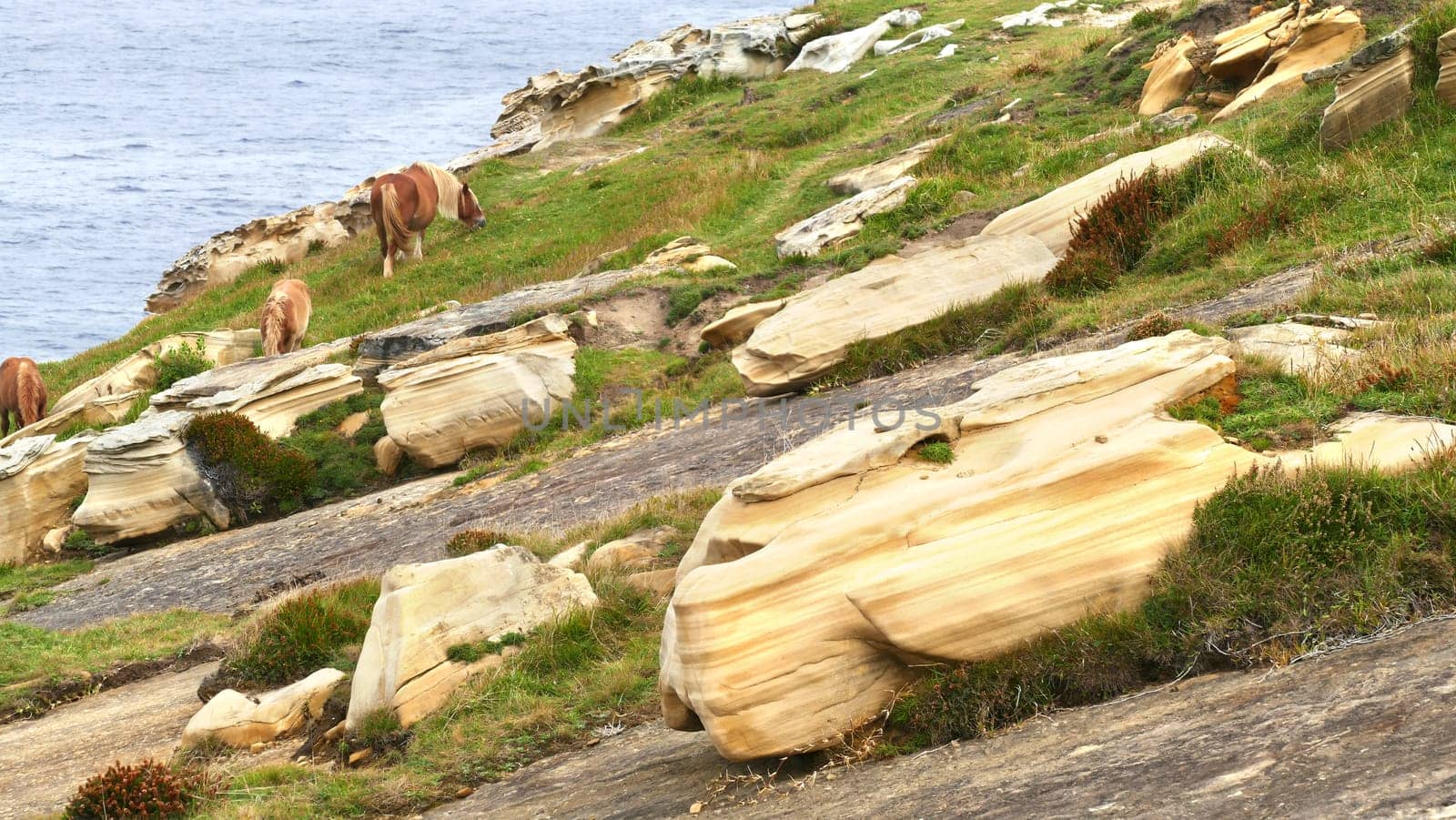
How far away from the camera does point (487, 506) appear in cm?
1691

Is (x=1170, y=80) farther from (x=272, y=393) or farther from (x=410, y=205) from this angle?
(x=410, y=205)

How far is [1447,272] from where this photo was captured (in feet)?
37.7

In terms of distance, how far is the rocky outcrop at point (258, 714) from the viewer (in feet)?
35.6

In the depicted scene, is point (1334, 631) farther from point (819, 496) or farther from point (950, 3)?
point (950, 3)

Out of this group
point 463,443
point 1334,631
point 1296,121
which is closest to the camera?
point 1334,631

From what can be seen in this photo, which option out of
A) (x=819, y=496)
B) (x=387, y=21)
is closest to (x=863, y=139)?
(x=819, y=496)

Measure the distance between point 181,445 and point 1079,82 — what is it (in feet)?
65.9

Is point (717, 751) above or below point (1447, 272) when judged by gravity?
below

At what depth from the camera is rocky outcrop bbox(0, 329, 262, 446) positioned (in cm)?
2647

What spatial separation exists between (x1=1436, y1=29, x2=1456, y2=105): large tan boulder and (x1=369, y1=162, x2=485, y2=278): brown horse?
24394 mm

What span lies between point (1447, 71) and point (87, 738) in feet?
56.9

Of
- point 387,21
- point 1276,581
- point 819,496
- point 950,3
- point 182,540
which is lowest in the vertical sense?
point 182,540

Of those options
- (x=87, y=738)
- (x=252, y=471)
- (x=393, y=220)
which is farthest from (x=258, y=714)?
(x=393, y=220)

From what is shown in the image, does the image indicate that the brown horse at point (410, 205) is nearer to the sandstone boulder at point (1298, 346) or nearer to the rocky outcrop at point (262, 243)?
the rocky outcrop at point (262, 243)
